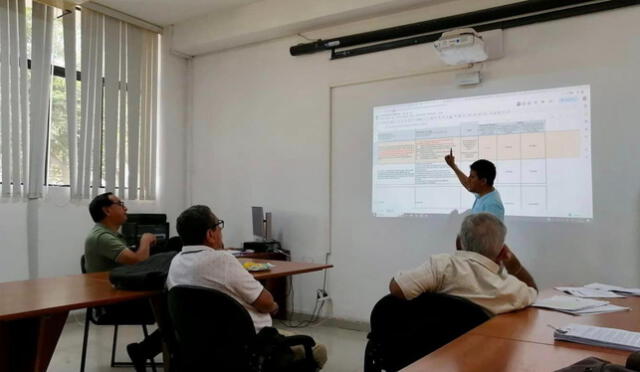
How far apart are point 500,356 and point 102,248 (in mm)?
2377

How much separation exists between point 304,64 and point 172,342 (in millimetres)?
3535

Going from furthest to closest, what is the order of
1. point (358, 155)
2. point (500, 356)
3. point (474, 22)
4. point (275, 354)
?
point (358, 155)
point (474, 22)
point (275, 354)
point (500, 356)

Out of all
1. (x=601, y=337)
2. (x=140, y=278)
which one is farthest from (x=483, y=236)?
(x=140, y=278)

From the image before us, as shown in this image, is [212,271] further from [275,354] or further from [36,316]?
[36,316]

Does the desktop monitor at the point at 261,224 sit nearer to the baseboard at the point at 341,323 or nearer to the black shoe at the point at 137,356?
the baseboard at the point at 341,323

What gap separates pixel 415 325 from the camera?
1818 millimetres

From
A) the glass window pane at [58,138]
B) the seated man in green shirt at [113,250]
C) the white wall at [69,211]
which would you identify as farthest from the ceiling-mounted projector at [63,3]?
the seated man in green shirt at [113,250]

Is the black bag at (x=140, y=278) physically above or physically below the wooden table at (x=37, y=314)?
A: above

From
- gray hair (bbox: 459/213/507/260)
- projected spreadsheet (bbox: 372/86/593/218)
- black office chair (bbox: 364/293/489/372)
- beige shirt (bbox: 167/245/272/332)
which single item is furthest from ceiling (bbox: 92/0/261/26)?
black office chair (bbox: 364/293/489/372)

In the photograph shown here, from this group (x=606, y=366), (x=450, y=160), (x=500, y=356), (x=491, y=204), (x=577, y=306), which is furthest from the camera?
(x=450, y=160)

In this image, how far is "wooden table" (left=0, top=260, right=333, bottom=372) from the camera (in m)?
1.96

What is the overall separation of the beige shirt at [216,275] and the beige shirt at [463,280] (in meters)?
0.62

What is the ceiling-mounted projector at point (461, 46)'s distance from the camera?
144 inches

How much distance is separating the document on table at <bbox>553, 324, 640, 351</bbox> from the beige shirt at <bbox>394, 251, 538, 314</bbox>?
330 mm
